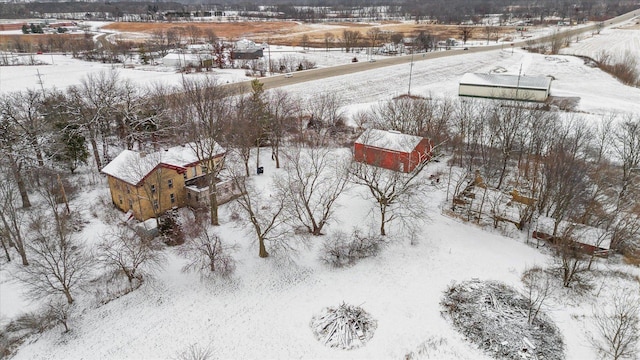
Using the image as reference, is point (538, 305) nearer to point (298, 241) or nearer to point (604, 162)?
point (298, 241)

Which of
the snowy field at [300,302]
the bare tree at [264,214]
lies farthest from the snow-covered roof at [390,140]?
the bare tree at [264,214]

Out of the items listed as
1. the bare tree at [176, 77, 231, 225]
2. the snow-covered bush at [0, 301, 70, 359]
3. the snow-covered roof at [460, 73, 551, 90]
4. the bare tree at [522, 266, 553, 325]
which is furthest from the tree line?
the snow-covered roof at [460, 73, 551, 90]

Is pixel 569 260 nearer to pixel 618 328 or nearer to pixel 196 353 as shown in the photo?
pixel 618 328

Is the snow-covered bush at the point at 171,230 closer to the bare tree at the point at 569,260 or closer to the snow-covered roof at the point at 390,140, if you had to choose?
the snow-covered roof at the point at 390,140

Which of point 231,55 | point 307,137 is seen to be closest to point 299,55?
point 231,55

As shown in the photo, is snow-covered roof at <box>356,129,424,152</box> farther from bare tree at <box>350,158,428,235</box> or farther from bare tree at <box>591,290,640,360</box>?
bare tree at <box>591,290,640,360</box>
